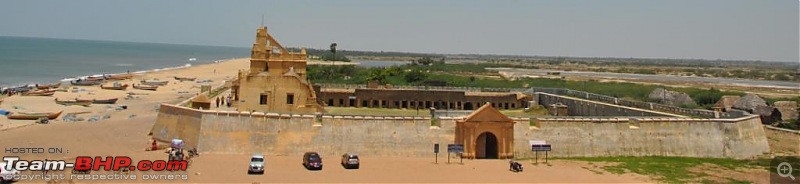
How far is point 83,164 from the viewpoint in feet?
88.1

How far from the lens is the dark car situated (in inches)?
1109

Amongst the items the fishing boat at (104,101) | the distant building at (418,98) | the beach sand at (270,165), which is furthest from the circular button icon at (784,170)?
the fishing boat at (104,101)

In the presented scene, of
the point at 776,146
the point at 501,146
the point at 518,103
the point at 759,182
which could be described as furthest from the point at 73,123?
the point at 776,146

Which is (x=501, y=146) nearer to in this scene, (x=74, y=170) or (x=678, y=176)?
(x=678, y=176)

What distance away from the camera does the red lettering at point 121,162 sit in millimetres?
27267

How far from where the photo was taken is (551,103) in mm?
51812

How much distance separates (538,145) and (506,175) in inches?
169

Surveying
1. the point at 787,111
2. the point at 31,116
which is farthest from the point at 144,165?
the point at 787,111

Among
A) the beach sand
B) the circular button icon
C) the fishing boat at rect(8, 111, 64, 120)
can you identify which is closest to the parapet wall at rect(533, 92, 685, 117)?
the circular button icon

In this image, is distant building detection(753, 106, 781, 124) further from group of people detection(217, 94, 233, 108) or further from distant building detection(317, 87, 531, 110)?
group of people detection(217, 94, 233, 108)

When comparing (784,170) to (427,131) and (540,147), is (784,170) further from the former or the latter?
(427,131)

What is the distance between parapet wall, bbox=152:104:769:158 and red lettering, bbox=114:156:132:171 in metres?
3.70

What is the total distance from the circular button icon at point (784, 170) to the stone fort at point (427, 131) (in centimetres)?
244

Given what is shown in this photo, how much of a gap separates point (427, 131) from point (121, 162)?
13802mm
